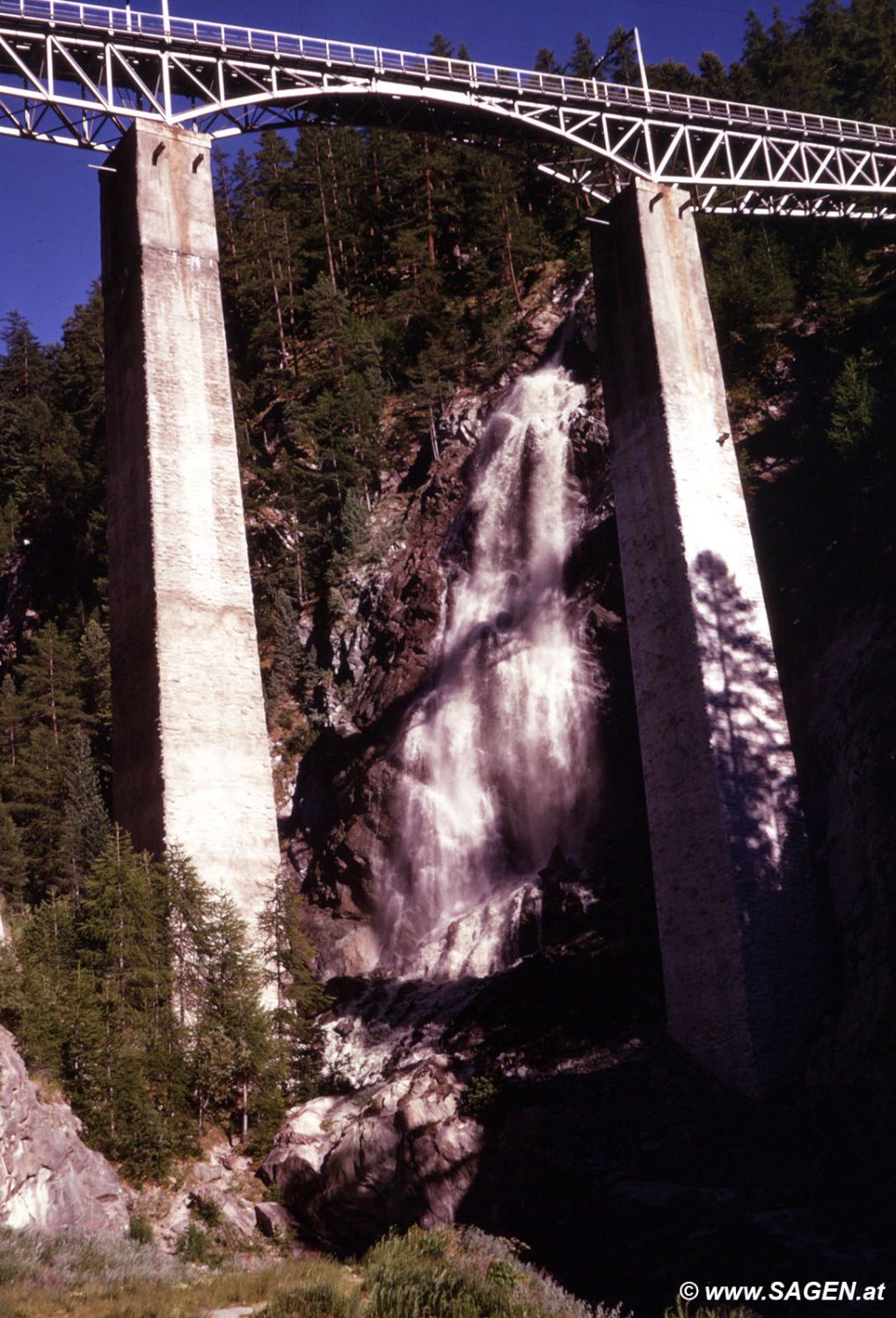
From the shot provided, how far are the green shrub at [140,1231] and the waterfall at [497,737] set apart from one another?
36.2 ft

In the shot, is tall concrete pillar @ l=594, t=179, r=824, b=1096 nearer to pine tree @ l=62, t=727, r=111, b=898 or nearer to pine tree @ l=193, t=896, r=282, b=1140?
pine tree @ l=193, t=896, r=282, b=1140

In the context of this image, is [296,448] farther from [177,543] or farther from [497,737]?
[177,543]

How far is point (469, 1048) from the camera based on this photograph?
66.6 ft

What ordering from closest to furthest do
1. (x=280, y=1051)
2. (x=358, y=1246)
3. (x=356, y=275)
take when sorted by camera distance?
(x=358, y=1246) → (x=280, y=1051) → (x=356, y=275)

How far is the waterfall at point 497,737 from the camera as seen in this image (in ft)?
86.0

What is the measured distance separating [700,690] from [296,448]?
74.3 feet

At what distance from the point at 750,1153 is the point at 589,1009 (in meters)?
4.32

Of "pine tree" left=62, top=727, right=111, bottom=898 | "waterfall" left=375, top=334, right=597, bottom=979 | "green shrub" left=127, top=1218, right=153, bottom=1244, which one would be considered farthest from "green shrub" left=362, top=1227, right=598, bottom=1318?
"pine tree" left=62, top=727, right=111, bottom=898

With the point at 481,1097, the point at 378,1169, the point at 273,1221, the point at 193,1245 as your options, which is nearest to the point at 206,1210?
the point at 193,1245

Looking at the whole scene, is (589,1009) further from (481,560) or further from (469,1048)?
(481,560)

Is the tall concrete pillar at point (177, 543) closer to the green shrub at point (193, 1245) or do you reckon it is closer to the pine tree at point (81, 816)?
the green shrub at point (193, 1245)

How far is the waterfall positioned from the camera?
2622 centimetres

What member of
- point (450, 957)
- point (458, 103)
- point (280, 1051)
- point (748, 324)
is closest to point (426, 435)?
point (748, 324)

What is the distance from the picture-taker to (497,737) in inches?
1099
